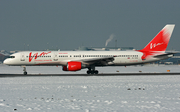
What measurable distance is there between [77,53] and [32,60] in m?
6.88

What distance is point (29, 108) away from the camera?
39.3 feet

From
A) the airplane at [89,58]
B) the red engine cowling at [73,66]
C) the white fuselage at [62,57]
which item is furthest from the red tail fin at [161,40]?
the red engine cowling at [73,66]

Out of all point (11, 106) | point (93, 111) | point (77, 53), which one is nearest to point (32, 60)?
point (77, 53)

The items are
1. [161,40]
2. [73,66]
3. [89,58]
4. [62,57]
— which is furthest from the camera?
[161,40]

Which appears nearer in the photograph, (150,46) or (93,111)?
(93,111)

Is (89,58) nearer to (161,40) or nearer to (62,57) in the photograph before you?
(62,57)

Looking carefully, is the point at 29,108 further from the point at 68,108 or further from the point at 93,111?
the point at 93,111

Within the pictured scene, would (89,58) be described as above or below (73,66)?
above

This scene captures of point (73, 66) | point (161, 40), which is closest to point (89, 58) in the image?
point (73, 66)

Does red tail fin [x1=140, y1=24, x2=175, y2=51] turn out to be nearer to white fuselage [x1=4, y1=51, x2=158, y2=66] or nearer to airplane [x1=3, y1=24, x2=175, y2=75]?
airplane [x1=3, y1=24, x2=175, y2=75]

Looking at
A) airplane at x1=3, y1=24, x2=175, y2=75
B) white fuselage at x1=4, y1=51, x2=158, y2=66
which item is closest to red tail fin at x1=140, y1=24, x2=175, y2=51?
airplane at x1=3, y1=24, x2=175, y2=75

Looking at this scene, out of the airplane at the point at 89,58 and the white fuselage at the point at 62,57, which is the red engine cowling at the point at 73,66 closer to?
the airplane at the point at 89,58

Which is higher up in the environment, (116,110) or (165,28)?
(165,28)

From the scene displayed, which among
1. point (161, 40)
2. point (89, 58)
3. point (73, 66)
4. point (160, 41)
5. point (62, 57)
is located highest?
point (161, 40)
